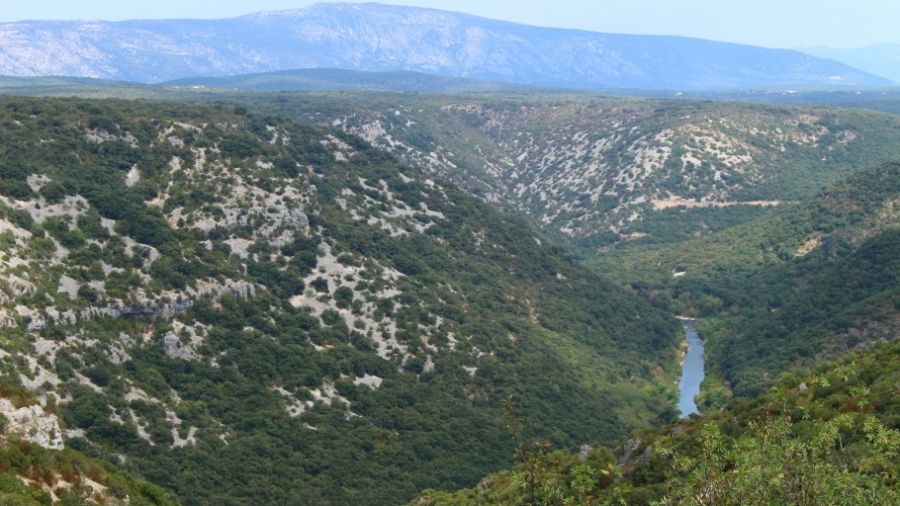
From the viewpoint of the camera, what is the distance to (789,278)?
466ft

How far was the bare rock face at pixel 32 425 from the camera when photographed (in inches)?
1911

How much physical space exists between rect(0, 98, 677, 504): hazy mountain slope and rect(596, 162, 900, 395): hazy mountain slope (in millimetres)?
11822

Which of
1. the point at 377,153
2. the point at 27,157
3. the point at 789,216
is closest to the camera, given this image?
the point at 27,157

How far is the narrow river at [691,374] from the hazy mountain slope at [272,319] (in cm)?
257

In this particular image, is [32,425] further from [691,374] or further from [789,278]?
[789,278]

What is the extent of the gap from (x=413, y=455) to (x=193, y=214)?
36509 millimetres

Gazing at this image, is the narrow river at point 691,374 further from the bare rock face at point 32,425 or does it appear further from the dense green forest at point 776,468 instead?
the bare rock face at point 32,425

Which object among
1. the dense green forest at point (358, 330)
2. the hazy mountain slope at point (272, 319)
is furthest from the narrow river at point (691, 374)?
the hazy mountain slope at point (272, 319)

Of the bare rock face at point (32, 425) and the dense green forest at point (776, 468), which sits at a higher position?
the dense green forest at point (776, 468)

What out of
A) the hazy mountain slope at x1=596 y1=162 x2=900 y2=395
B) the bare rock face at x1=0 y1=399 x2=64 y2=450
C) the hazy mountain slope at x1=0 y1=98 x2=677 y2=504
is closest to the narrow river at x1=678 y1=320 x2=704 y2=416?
the hazy mountain slope at x1=596 y1=162 x2=900 y2=395

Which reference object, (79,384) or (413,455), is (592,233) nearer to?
(413,455)

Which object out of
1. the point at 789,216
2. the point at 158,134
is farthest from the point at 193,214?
the point at 789,216

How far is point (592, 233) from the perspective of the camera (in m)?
199

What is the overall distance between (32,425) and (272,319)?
144 ft
